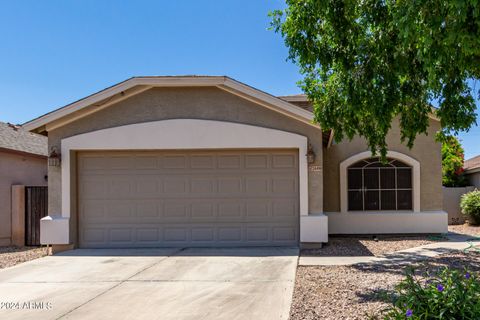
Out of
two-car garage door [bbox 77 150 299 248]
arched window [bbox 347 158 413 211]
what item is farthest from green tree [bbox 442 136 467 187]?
two-car garage door [bbox 77 150 299 248]

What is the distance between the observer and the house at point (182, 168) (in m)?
11.2

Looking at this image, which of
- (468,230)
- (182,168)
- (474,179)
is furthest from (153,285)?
(474,179)

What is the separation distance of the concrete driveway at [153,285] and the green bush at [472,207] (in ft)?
33.4

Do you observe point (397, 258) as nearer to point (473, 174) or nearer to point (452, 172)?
point (473, 174)

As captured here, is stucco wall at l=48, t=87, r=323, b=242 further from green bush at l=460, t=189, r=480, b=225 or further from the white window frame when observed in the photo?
green bush at l=460, t=189, r=480, b=225

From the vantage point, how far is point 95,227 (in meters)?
11.7

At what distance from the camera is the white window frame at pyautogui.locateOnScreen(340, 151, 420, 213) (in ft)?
44.8

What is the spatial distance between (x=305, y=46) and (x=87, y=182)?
692cm

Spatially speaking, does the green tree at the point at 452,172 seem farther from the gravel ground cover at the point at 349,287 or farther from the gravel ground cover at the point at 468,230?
the gravel ground cover at the point at 349,287

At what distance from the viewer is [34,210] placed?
530 inches

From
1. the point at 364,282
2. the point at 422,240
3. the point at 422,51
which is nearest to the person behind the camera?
the point at 422,51

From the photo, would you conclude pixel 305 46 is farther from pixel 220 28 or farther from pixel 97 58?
pixel 97 58

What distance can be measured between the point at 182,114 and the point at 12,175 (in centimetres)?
635

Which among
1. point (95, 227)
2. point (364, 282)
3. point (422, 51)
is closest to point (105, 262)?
point (95, 227)
